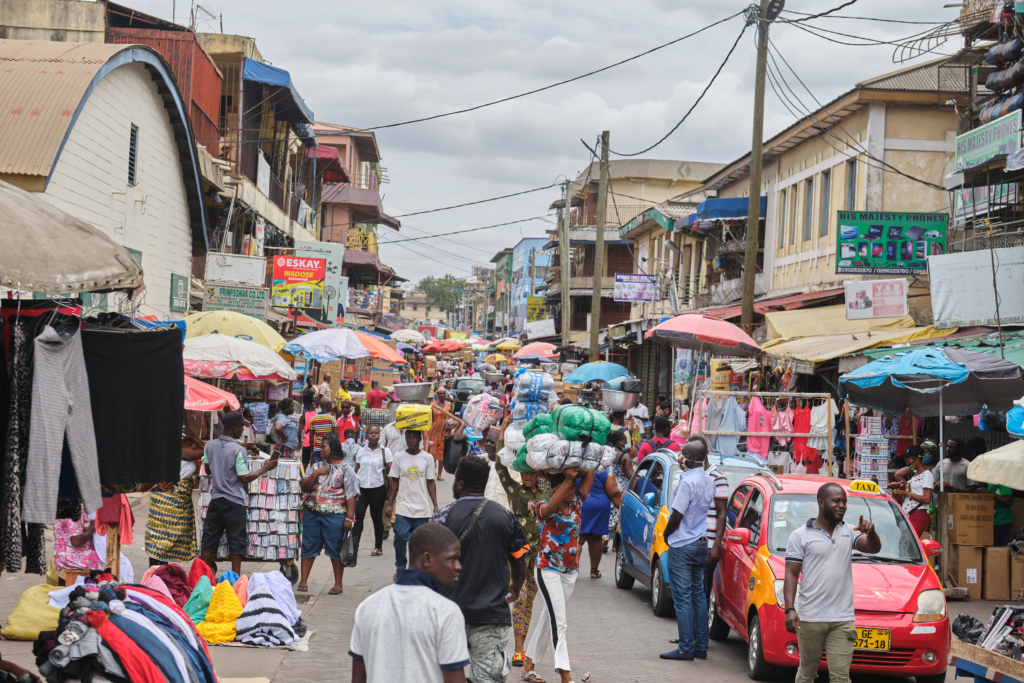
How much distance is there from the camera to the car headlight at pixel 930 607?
8.03m

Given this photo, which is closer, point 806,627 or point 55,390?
point 55,390

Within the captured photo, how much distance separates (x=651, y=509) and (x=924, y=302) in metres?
10.8

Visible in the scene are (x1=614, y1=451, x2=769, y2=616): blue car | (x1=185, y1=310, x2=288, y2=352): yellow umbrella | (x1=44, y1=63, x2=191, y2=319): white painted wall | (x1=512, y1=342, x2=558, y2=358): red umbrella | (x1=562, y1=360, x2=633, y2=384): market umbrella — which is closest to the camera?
(x1=614, y1=451, x2=769, y2=616): blue car

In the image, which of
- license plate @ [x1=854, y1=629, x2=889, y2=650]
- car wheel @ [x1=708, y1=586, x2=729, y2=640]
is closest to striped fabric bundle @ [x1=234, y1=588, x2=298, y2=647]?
car wheel @ [x1=708, y1=586, x2=729, y2=640]

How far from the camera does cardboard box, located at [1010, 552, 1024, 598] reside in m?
12.2

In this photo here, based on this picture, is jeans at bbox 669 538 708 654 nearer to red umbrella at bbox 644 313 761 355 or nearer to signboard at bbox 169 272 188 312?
red umbrella at bbox 644 313 761 355

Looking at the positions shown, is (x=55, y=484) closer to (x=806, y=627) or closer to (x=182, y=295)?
(x=806, y=627)

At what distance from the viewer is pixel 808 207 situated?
23828 mm

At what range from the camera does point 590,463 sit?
25.9 feet

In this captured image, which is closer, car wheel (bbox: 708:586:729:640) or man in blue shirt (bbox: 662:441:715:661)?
man in blue shirt (bbox: 662:441:715:661)

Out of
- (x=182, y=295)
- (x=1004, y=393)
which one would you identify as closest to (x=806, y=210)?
(x=1004, y=393)

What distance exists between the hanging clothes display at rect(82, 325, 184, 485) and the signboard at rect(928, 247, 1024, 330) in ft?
38.7

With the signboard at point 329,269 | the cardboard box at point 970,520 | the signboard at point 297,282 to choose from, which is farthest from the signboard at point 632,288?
the cardboard box at point 970,520

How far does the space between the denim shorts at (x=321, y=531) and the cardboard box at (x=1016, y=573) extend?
26.0ft
